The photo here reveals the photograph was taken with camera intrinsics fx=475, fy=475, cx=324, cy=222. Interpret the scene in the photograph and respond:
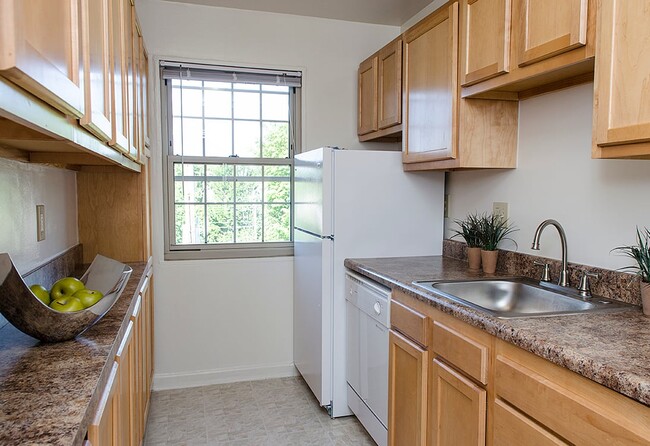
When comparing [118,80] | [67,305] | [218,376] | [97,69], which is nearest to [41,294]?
[67,305]

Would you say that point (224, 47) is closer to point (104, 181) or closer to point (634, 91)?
point (104, 181)

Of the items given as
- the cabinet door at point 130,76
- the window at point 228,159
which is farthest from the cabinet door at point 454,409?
the window at point 228,159

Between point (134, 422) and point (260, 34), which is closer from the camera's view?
point (134, 422)

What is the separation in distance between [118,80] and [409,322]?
1423 mm

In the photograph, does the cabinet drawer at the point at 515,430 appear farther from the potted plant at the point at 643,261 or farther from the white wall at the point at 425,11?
the white wall at the point at 425,11

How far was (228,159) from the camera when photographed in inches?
129

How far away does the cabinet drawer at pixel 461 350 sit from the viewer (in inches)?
59.1

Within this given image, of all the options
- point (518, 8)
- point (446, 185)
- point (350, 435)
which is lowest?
point (350, 435)

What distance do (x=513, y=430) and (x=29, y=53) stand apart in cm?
144

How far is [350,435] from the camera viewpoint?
2568 millimetres

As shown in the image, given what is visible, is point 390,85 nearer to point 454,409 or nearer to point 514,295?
point 514,295

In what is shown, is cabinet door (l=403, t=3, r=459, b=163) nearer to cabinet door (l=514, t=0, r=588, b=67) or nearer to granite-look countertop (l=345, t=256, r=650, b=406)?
cabinet door (l=514, t=0, r=588, b=67)

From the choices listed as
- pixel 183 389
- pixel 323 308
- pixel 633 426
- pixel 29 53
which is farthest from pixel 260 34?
pixel 633 426

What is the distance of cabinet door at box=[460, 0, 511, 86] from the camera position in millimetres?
1803
